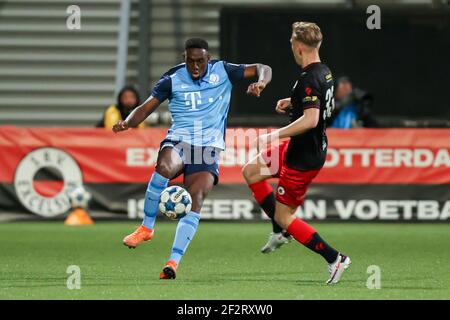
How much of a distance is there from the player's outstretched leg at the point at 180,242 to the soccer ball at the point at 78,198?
21.0ft

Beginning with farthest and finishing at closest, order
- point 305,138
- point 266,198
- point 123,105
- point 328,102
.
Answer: point 123,105 → point 266,198 → point 305,138 → point 328,102

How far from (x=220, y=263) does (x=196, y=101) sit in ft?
5.86

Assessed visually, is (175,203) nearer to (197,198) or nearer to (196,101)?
(197,198)

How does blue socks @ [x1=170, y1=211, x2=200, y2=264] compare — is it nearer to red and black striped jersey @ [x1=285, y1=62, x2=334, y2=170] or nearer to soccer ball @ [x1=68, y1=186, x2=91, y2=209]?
red and black striped jersey @ [x1=285, y1=62, x2=334, y2=170]

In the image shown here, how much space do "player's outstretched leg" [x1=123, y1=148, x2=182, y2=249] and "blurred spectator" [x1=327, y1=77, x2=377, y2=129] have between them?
740 cm

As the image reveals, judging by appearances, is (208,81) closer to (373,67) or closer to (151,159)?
(151,159)

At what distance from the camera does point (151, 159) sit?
16.8 metres

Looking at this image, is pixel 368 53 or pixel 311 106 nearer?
pixel 311 106

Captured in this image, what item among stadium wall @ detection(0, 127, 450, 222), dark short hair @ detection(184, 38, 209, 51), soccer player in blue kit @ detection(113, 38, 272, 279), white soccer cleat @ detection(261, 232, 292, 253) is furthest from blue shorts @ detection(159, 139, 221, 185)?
stadium wall @ detection(0, 127, 450, 222)

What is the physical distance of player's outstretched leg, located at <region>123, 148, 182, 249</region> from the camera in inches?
408

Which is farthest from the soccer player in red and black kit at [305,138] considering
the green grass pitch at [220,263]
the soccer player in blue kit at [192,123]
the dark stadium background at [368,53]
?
the dark stadium background at [368,53]

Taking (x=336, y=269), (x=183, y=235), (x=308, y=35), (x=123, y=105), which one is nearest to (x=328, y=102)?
(x=308, y=35)

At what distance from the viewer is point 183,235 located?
10.1 m
